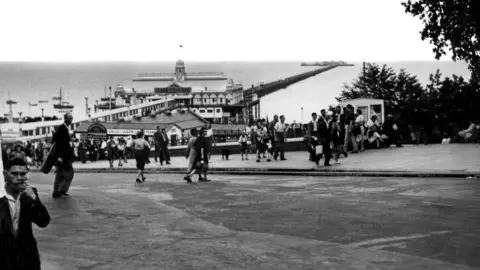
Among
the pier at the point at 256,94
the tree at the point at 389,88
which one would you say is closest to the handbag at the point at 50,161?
the tree at the point at 389,88

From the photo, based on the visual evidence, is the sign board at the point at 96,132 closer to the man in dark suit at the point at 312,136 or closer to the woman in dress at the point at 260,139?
the woman in dress at the point at 260,139

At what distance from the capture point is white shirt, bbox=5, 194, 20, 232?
5074 mm

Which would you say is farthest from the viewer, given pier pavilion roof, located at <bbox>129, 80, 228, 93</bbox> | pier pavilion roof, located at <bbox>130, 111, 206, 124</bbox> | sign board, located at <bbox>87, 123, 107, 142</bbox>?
pier pavilion roof, located at <bbox>129, 80, 228, 93</bbox>

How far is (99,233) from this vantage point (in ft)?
33.6

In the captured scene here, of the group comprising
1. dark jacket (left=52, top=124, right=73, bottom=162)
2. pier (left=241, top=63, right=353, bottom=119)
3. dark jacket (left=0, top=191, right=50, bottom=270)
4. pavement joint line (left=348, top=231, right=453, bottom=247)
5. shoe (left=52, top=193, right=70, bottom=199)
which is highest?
pier (left=241, top=63, right=353, bottom=119)

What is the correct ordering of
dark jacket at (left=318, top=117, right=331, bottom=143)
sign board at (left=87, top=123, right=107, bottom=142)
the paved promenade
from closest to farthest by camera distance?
the paved promenade, dark jacket at (left=318, top=117, right=331, bottom=143), sign board at (left=87, top=123, right=107, bottom=142)

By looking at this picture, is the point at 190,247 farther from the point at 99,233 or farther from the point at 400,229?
the point at 400,229

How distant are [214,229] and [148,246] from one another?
148 centimetres

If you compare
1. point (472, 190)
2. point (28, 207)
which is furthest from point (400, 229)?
point (28, 207)

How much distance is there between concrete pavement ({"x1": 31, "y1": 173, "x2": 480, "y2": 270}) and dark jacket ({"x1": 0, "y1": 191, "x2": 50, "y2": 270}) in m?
2.81

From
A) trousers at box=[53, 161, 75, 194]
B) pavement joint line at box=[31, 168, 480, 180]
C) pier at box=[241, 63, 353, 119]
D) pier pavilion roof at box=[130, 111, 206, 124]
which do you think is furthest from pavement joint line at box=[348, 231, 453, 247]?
pier at box=[241, 63, 353, 119]

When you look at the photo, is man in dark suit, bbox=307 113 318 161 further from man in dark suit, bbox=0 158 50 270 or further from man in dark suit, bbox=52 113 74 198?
man in dark suit, bbox=0 158 50 270

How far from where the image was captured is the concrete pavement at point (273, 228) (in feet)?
26.7
